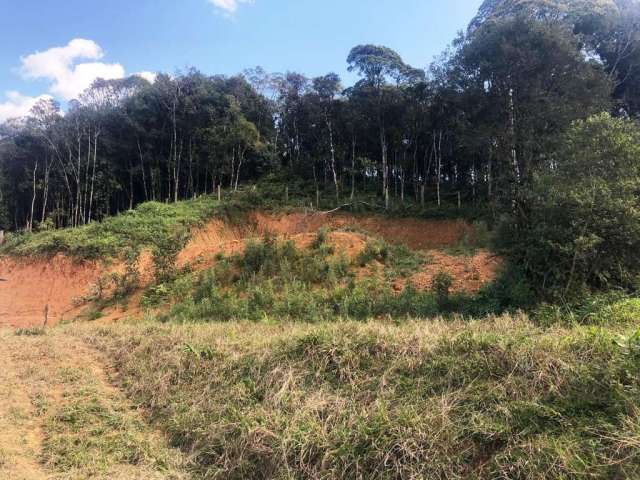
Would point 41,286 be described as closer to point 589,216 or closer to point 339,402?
point 339,402

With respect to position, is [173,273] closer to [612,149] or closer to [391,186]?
[612,149]

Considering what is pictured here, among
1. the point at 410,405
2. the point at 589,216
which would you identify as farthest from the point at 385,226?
the point at 410,405

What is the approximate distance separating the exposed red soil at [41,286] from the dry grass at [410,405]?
47.0ft

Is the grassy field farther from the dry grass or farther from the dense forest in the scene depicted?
the dense forest

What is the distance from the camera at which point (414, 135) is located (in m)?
27.4

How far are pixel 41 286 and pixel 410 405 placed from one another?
20559mm

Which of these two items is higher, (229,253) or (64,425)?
(229,253)

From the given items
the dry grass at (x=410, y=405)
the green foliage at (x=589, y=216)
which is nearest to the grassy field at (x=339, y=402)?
the dry grass at (x=410, y=405)

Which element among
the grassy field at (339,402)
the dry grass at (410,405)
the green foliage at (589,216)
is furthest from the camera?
the green foliage at (589,216)

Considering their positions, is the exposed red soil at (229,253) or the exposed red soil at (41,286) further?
the exposed red soil at (41,286)

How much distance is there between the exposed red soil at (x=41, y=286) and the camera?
17.4 m

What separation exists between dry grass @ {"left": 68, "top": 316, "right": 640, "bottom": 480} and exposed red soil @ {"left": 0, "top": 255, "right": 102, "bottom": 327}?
14.3m

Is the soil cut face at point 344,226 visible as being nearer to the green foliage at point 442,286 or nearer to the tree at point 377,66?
the tree at point 377,66

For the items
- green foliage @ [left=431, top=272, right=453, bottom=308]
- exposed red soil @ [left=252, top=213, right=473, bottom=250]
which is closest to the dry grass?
green foliage @ [left=431, top=272, right=453, bottom=308]
